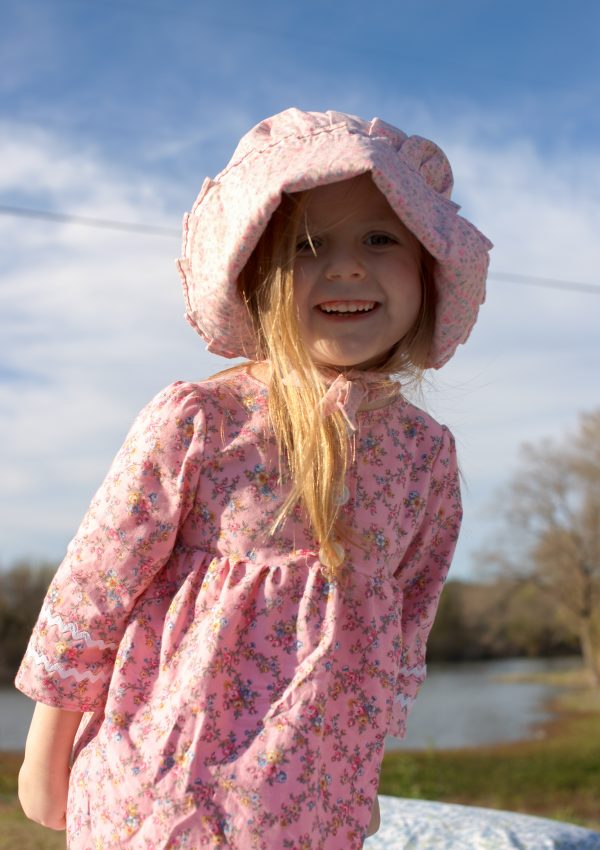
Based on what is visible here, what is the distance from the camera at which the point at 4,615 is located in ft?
29.6

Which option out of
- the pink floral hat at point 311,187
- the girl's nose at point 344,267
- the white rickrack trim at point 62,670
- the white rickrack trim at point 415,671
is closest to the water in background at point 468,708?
the white rickrack trim at point 415,671

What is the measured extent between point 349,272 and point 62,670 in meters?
0.65

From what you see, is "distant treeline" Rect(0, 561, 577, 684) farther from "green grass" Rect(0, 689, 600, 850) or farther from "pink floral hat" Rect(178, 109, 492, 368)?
"pink floral hat" Rect(178, 109, 492, 368)

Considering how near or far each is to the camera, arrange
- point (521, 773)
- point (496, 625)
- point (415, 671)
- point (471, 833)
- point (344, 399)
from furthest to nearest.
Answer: point (496, 625)
point (521, 773)
point (471, 833)
point (415, 671)
point (344, 399)

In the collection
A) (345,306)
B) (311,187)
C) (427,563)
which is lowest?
(427,563)

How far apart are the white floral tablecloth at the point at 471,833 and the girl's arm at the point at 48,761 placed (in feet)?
4.11

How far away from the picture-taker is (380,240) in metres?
1.35

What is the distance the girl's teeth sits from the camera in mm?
1320

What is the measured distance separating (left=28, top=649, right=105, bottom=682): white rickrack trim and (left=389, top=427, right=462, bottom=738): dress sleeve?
456 mm

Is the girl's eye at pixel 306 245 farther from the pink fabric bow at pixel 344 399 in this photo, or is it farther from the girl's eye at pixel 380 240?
the pink fabric bow at pixel 344 399

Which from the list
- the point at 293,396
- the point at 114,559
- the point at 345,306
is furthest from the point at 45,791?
the point at 345,306

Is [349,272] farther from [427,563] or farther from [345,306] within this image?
[427,563]

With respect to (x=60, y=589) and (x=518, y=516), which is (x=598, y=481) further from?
(x=60, y=589)

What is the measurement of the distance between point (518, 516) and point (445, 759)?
6.29 metres
